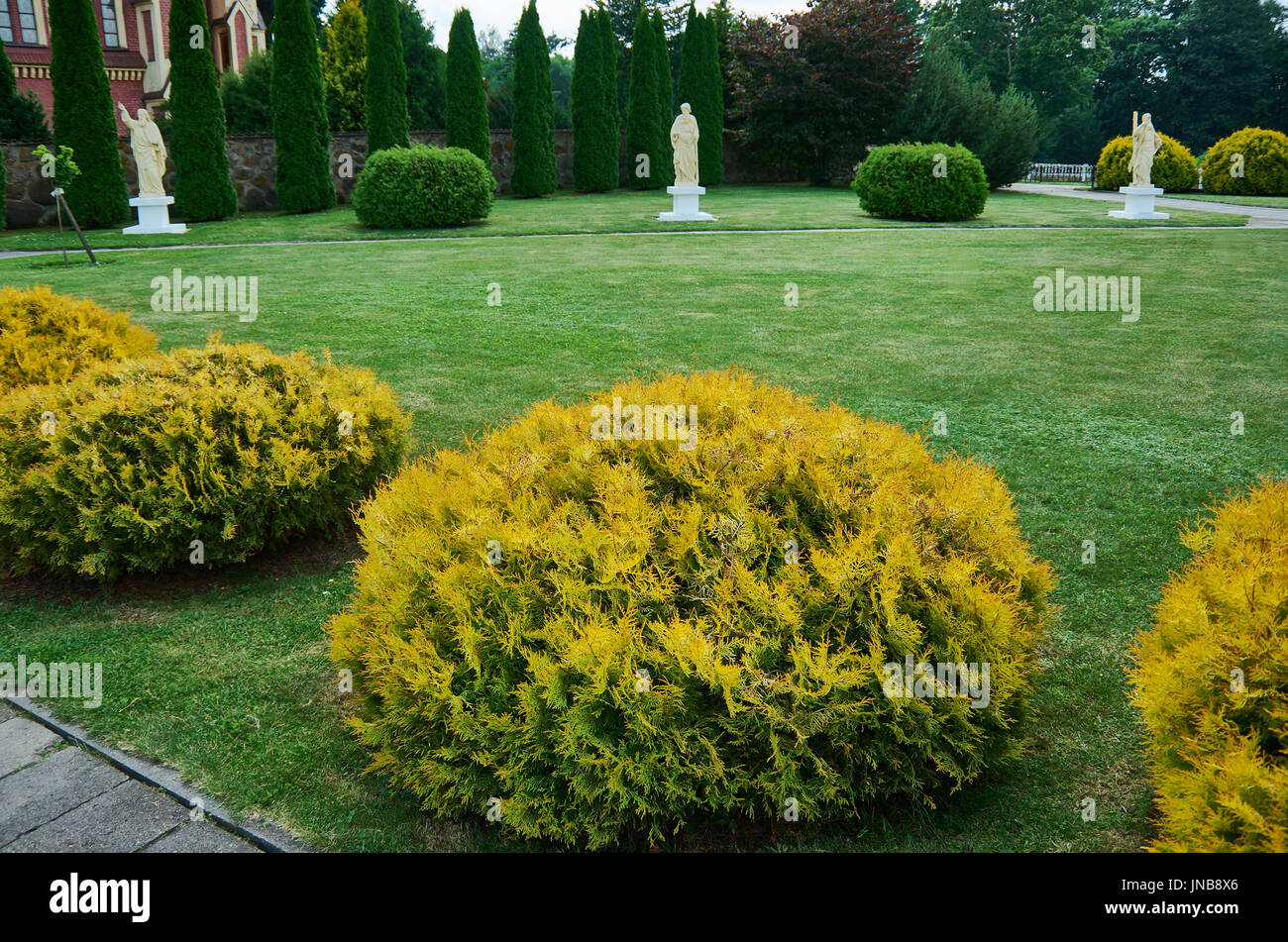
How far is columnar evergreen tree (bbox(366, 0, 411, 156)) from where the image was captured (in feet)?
77.1

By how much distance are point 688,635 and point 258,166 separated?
24604 mm

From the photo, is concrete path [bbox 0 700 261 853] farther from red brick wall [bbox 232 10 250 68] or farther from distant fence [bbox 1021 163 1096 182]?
distant fence [bbox 1021 163 1096 182]

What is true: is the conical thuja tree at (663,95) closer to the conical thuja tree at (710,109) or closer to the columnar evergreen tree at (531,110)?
the conical thuja tree at (710,109)

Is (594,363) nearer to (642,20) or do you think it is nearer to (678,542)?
(678,542)

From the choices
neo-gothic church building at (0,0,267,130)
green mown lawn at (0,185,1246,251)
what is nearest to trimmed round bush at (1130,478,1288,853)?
green mown lawn at (0,185,1246,251)

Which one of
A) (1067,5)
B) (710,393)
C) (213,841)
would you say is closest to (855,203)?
(710,393)

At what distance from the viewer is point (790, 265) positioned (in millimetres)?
12852

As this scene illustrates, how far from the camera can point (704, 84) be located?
29.8m

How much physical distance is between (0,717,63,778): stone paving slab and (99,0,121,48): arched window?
39410 millimetres

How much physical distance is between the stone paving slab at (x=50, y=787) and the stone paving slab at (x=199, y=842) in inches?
16.4

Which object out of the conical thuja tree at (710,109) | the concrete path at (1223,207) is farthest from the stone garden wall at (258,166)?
the concrete path at (1223,207)

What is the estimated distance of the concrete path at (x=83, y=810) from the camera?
2725 millimetres
